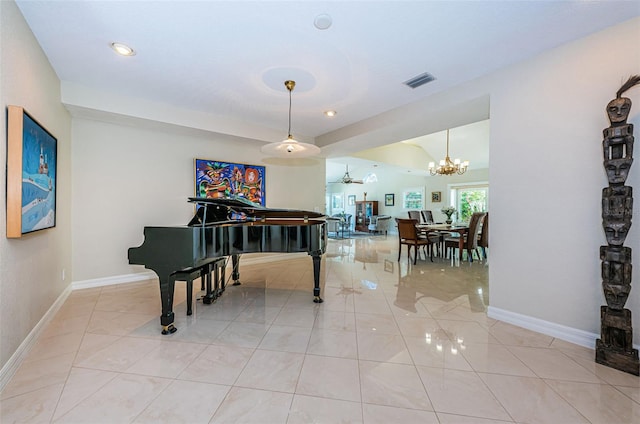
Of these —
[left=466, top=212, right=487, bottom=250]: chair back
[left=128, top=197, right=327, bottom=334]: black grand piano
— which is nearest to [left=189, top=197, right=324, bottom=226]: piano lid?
[left=128, top=197, right=327, bottom=334]: black grand piano

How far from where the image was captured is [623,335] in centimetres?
176

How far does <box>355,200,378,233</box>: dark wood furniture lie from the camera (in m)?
11.8

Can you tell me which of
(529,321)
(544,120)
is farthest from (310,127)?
(529,321)

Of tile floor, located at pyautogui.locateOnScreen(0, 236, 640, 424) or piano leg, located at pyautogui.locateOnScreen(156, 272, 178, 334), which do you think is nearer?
tile floor, located at pyautogui.locateOnScreen(0, 236, 640, 424)

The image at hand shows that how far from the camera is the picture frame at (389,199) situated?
37.2 ft

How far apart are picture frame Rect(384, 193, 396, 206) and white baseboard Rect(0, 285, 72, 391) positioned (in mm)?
10721

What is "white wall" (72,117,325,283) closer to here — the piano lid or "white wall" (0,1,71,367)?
"white wall" (0,1,71,367)

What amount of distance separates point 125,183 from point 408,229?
502 cm

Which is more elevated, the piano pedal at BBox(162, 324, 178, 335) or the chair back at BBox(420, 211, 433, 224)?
the chair back at BBox(420, 211, 433, 224)

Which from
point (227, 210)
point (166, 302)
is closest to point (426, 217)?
point (227, 210)

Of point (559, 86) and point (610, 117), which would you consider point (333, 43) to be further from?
point (610, 117)

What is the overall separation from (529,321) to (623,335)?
0.65 m

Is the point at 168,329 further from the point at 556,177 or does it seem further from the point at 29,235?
the point at 556,177

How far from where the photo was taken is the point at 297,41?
2219mm
